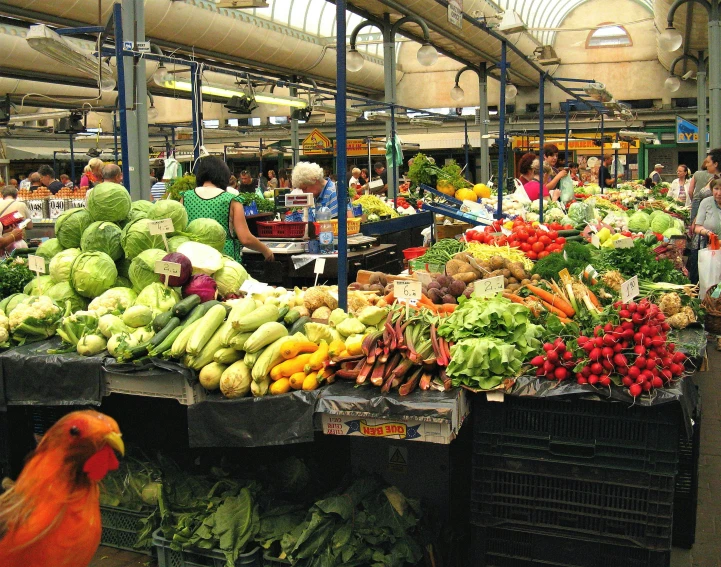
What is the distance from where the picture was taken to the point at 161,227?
14.4ft

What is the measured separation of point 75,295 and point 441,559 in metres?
2.46

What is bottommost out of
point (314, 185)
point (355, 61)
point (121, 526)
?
point (121, 526)

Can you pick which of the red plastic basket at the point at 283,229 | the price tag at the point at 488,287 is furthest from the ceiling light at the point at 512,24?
the price tag at the point at 488,287

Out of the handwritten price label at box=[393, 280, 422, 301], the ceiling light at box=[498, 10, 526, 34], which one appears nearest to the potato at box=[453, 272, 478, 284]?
the handwritten price label at box=[393, 280, 422, 301]

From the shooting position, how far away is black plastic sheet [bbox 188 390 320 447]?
3.18m

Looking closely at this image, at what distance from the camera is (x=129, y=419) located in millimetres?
4223

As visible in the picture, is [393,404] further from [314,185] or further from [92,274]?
[314,185]

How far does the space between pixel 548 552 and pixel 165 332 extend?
76.3 inches

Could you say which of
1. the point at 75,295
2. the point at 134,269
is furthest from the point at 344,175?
the point at 75,295

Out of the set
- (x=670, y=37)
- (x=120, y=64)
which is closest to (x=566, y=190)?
(x=670, y=37)

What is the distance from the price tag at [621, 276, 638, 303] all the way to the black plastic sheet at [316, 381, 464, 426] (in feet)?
3.84

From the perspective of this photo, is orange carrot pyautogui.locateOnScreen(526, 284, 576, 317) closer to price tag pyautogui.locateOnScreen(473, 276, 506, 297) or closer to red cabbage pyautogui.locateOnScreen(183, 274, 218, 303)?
price tag pyautogui.locateOnScreen(473, 276, 506, 297)

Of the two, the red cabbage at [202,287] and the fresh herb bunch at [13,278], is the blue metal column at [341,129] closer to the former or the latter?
the red cabbage at [202,287]

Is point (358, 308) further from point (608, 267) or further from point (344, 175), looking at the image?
point (608, 267)
